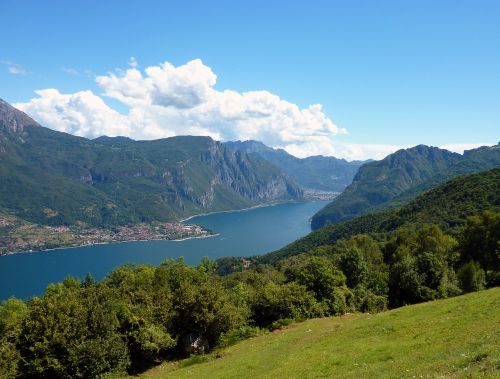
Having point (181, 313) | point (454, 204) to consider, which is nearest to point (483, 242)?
point (181, 313)

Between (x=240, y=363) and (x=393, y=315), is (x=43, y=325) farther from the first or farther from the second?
(x=393, y=315)

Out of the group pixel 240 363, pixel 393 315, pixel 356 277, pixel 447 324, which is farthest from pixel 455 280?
pixel 240 363

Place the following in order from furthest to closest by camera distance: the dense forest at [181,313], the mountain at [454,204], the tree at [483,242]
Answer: the mountain at [454,204] → the tree at [483,242] → the dense forest at [181,313]

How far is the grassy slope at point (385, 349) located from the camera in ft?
63.5

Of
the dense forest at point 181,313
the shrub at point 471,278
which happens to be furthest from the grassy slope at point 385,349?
the shrub at point 471,278

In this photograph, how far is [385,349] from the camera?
25359 mm

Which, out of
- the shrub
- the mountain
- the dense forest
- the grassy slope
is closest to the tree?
the dense forest

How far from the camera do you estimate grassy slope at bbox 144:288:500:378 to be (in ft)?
63.5

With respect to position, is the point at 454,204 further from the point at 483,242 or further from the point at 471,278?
the point at 471,278

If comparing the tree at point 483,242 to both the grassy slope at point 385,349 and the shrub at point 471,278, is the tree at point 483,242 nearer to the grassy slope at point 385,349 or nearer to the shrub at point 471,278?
the shrub at point 471,278

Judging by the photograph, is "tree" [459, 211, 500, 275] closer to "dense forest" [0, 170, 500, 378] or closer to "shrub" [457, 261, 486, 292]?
"dense forest" [0, 170, 500, 378]

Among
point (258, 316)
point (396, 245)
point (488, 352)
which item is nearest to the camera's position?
point (488, 352)

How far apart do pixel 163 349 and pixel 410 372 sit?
30.9 metres

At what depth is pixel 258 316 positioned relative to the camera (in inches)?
1948
